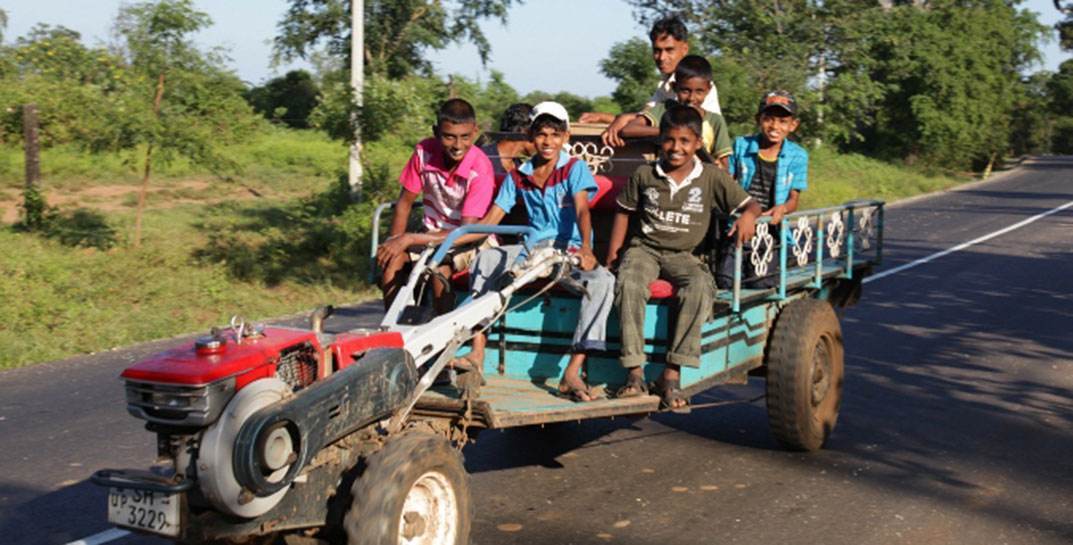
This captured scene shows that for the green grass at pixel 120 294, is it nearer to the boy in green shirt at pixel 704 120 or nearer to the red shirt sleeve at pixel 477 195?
the red shirt sleeve at pixel 477 195

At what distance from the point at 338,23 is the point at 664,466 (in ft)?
57.5

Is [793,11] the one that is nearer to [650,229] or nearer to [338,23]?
[338,23]

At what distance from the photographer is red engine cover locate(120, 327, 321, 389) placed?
392 cm

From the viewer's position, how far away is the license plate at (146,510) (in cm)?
388

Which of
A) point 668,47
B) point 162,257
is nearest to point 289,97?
point 162,257

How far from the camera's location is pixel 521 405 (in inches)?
216

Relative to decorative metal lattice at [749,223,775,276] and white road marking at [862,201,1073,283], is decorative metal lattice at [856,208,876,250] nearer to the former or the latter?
decorative metal lattice at [749,223,775,276]

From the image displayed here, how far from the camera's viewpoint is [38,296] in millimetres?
12844

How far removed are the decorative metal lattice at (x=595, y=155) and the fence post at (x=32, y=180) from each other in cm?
1094

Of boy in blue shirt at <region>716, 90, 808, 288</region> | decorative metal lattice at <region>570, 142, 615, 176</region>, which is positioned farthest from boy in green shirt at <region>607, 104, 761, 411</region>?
decorative metal lattice at <region>570, 142, 615, 176</region>

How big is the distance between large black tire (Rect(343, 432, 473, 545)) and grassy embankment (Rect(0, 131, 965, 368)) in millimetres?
6915

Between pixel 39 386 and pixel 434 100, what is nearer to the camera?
pixel 39 386

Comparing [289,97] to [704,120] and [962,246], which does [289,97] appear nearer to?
[962,246]

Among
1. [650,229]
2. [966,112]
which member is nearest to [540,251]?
[650,229]
